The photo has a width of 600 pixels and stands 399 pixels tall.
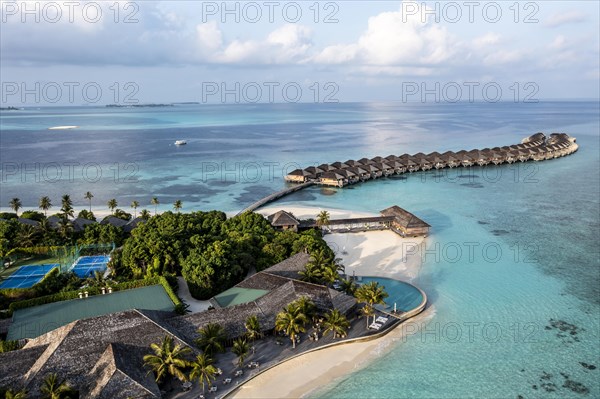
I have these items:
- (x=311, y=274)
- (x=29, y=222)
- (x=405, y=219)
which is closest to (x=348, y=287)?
(x=311, y=274)

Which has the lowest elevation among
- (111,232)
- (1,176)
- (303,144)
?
(111,232)

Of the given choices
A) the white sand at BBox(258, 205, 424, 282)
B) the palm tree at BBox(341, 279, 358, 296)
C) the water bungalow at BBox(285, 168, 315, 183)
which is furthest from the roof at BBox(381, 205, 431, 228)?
the water bungalow at BBox(285, 168, 315, 183)

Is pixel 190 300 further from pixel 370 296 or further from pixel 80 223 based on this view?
pixel 80 223

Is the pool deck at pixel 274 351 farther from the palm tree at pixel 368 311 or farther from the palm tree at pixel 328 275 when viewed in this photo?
the palm tree at pixel 328 275

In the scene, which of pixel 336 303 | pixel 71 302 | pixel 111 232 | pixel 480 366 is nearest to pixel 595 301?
Answer: pixel 480 366

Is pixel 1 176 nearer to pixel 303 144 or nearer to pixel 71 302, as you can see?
pixel 71 302

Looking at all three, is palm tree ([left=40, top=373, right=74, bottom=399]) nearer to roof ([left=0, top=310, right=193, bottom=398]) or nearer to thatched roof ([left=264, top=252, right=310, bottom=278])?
roof ([left=0, top=310, right=193, bottom=398])
